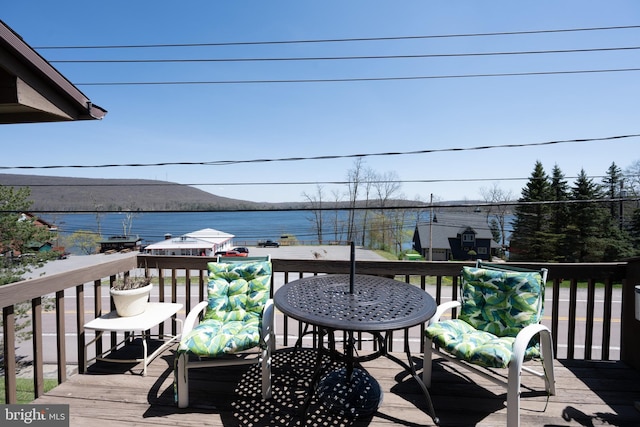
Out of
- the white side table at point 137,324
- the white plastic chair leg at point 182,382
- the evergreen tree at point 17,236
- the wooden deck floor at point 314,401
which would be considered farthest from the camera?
the evergreen tree at point 17,236

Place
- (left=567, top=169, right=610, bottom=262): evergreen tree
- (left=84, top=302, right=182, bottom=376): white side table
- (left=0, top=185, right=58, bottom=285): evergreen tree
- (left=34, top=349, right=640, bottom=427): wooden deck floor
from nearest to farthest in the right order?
(left=34, top=349, right=640, bottom=427): wooden deck floor < (left=84, top=302, right=182, bottom=376): white side table < (left=0, top=185, right=58, bottom=285): evergreen tree < (left=567, top=169, right=610, bottom=262): evergreen tree

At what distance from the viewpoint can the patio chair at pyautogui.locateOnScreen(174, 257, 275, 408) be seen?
186 centimetres

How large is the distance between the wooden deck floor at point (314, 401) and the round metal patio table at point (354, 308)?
0.55 ft

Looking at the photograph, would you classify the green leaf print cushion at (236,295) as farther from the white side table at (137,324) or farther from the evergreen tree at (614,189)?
the evergreen tree at (614,189)

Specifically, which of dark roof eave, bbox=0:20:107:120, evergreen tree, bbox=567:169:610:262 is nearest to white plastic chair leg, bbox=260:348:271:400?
dark roof eave, bbox=0:20:107:120

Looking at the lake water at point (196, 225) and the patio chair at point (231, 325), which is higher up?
the patio chair at point (231, 325)

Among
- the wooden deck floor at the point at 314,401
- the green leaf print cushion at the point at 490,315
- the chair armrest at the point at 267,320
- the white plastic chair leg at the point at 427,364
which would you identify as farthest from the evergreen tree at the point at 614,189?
the chair armrest at the point at 267,320

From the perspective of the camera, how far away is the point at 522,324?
2.00 meters

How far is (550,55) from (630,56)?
1.78 metres

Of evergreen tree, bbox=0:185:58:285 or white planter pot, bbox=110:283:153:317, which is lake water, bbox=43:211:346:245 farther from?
white planter pot, bbox=110:283:153:317

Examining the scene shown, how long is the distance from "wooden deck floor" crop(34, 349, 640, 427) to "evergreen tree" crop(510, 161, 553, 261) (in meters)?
21.5

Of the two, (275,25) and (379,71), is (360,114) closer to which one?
(379,71)

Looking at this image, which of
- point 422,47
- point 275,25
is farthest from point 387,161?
point 275,25

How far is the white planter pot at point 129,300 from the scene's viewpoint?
2.38 metres
